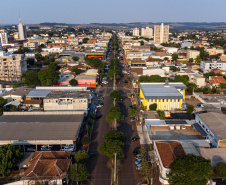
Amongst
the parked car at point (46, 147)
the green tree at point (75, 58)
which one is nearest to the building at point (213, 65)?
the green tree at point (75, 58)

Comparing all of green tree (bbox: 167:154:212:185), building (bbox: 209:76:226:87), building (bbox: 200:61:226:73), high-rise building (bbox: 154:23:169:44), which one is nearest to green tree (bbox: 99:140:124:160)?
green tree (bbox: 167:154:212:185)

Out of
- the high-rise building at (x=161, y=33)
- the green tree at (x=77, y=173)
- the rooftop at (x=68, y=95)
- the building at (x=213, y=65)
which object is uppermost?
the high-rise building at (x=161, y=33)

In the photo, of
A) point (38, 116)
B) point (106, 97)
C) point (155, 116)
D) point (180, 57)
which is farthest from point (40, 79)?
point (180, 57)

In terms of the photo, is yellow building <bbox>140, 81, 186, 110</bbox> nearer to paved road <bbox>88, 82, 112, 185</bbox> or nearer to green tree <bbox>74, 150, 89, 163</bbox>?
paved road <bbox>88, 82, 112, 185</bbox>

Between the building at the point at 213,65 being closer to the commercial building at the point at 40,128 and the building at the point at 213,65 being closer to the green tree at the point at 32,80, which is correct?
the green tree at the point at 32,80

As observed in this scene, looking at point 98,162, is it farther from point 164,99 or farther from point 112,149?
point 164,99

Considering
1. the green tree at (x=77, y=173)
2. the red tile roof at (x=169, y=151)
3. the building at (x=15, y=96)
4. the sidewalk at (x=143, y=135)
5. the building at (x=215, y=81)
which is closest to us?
the green tree at (x=77, y=173)
